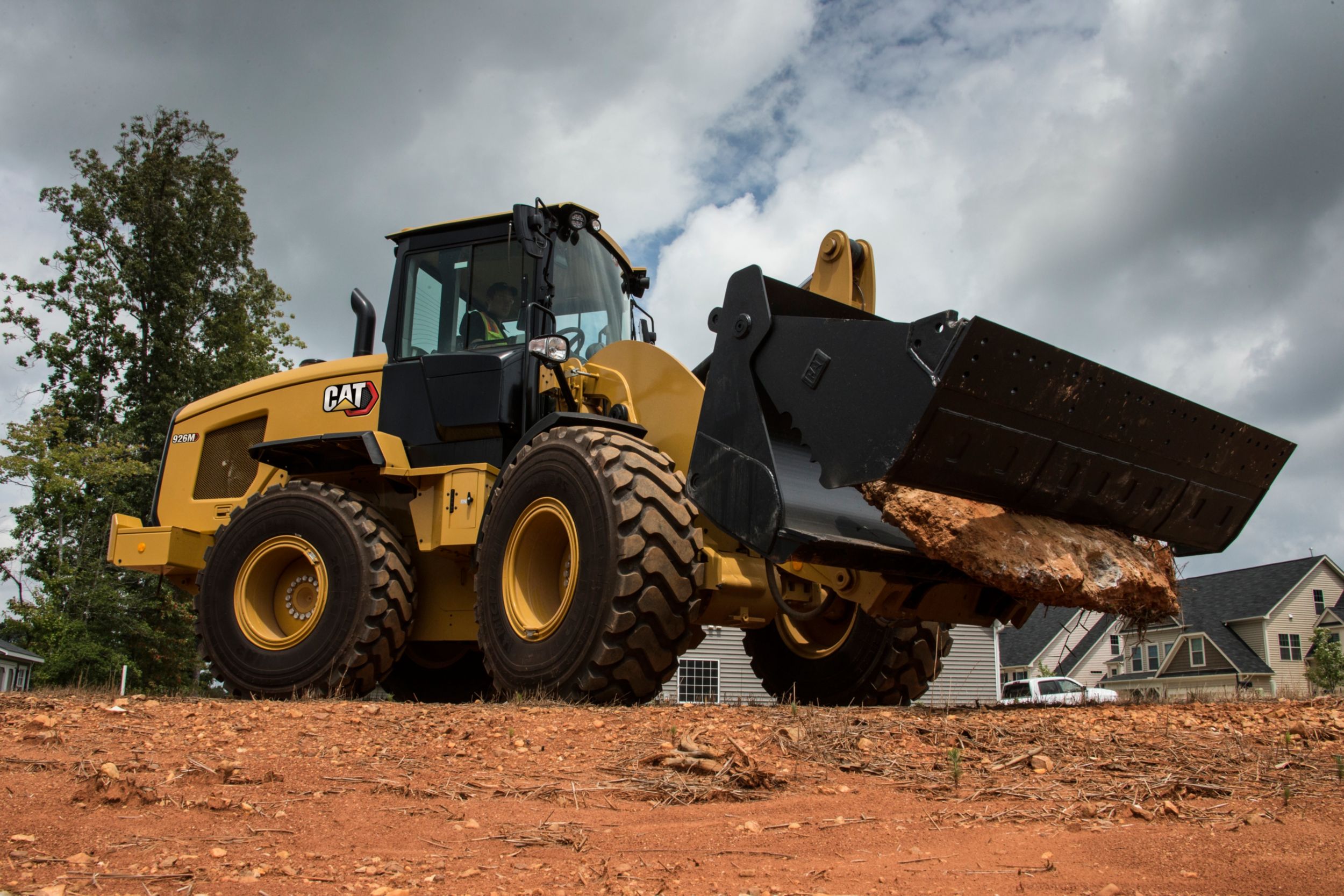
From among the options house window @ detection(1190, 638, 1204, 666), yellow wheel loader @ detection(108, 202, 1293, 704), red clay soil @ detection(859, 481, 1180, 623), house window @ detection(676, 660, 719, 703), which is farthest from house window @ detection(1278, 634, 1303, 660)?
red clay soil @ detection(859, 481, 1180, 623)

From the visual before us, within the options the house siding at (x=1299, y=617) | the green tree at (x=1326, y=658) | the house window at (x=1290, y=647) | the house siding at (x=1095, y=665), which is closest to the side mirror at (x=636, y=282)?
the green tree at (x=1326, y=658)

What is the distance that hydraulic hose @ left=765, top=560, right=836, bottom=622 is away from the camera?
19.0 feet

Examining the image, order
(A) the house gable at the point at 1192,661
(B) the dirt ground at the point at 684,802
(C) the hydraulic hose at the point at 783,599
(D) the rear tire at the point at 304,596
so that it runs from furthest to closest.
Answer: (A) the house gable at the point at 1192,661 → (D) the rear tire at the point at 304,596 → (C) the hydraulic hose at the point at 783,599 → (B) the dirt ground at the point at 684,802

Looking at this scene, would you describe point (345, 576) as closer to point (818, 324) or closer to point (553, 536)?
point (553, 536)

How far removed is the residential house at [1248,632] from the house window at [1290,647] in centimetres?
2

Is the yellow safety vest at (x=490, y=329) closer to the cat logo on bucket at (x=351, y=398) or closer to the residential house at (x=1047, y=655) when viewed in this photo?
the cat logo on bucket at (x=351, y=398)

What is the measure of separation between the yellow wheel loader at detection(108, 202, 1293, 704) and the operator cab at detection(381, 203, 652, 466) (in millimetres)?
20

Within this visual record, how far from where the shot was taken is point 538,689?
532 cm

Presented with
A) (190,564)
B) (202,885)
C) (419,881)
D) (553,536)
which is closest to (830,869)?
(419,881)

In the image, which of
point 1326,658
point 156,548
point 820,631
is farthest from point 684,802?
point 1326,658

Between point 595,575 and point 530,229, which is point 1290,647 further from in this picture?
point 595,575

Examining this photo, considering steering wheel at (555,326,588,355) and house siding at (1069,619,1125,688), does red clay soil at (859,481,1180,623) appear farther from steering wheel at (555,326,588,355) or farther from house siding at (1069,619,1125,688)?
house siding at (1069,619,1125,688)

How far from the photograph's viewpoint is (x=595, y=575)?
519 cm

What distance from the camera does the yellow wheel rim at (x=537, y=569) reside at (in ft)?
18.6
